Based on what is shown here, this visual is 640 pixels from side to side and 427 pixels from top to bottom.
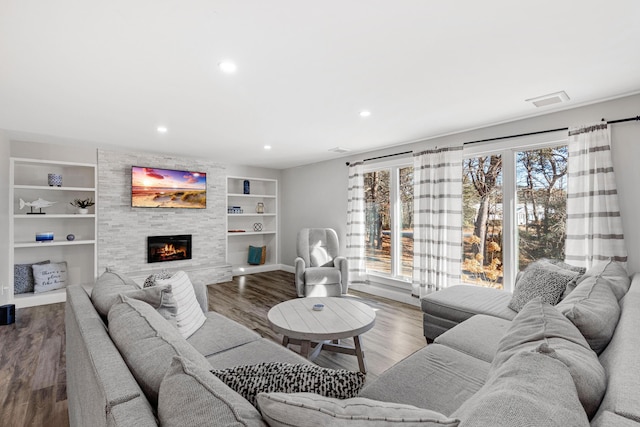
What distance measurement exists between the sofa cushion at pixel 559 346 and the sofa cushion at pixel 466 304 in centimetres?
121

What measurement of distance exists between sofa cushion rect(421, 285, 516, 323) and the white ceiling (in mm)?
1843

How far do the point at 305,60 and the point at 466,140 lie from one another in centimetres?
264

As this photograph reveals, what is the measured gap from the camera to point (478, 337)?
2.03m

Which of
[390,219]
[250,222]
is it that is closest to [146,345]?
[390,219]

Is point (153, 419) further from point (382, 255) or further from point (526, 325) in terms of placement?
point (382, 255)

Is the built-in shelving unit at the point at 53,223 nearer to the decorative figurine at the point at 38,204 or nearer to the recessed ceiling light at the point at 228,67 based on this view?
the decorative figurine at the point at 38,204

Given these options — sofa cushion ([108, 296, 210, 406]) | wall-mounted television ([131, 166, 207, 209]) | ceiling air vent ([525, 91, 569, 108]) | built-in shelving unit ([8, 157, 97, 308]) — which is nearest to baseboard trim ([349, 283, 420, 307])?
ceiling air vent ([525, 91, 569, 108])

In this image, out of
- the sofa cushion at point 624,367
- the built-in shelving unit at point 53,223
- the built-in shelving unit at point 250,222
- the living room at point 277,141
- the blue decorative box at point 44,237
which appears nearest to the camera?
the sofa cushion at point 624,367

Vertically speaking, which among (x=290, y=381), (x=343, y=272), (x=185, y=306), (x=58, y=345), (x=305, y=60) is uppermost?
(x=305, y=60)

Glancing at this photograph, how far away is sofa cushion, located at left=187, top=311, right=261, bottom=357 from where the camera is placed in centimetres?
194

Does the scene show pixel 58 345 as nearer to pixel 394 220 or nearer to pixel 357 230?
pixel 357 230

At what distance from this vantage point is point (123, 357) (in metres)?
1.15

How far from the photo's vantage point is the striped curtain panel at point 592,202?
271 centimetres

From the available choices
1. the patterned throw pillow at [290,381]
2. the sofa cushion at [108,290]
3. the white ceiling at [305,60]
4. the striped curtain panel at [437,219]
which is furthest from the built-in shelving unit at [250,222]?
the patterned throw pillow at [290,381]
